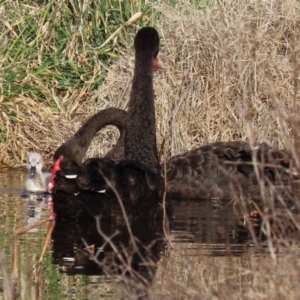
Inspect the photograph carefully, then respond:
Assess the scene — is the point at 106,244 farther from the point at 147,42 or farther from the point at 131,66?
the point at 131,66

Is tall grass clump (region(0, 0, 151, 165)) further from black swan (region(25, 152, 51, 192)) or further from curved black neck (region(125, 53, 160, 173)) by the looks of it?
curved black neck (region(125, 53, 160, 173))

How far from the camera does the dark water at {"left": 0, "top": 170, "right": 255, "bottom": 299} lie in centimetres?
507

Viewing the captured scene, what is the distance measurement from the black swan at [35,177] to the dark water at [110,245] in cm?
11

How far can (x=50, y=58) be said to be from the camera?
12.6 metres

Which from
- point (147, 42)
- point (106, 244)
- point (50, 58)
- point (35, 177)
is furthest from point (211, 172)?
point (50, 58)

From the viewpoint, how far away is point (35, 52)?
12.7m

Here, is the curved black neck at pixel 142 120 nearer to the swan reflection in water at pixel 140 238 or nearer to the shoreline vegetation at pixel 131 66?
the swan reflection in water at pixel 140 238

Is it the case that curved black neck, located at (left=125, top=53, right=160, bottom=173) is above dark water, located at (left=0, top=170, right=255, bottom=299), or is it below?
above

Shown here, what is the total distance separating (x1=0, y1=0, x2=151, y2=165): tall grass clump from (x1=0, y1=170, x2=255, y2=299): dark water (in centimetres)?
205

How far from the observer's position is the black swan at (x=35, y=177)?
31.7 ft

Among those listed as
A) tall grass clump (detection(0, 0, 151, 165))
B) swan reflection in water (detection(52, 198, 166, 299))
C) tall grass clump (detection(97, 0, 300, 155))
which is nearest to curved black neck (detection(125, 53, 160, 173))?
swan reflection in water (detection(52, 198, 166, 299))

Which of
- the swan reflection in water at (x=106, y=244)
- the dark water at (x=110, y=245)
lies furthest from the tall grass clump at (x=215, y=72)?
the swan reflection in water at (x=106, y=244)

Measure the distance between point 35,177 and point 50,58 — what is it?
296cm

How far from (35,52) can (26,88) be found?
67 centimetres
